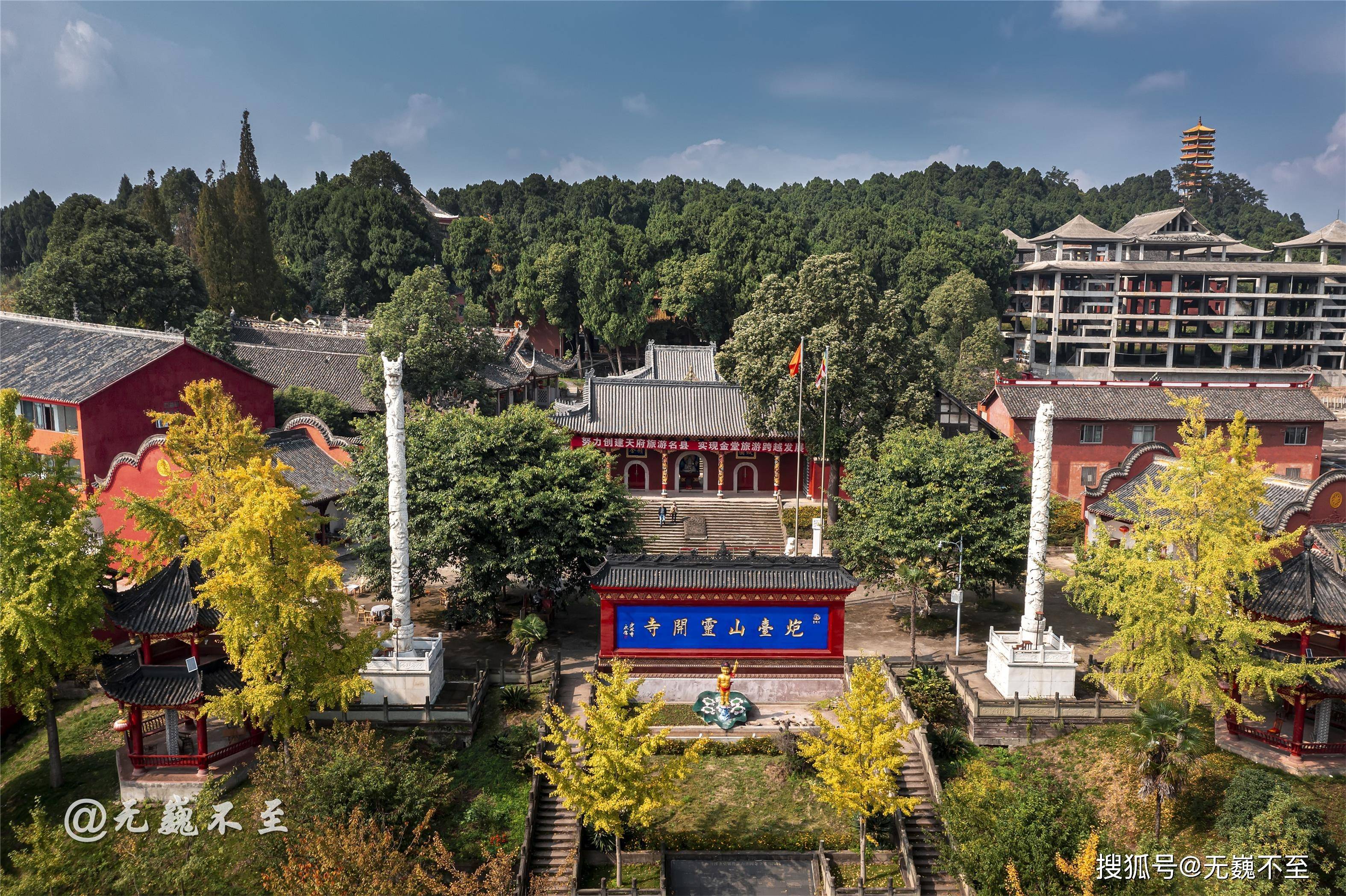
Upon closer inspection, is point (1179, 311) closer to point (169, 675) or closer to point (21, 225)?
point (169, 675)

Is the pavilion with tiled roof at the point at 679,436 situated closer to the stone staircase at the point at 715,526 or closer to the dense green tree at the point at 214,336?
the stone staircase at the point at 715,526

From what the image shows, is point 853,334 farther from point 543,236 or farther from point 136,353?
point 543,236

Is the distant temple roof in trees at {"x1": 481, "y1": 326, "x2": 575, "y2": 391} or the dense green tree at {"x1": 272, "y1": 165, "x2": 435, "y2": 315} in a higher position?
the dense green tree at {"x1": 272, "y1": 165, "x2": 435, "y2": 315}

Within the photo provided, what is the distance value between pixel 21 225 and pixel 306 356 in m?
69.8

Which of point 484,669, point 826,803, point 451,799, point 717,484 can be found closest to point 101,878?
point 451,799

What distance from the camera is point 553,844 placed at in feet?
65.1

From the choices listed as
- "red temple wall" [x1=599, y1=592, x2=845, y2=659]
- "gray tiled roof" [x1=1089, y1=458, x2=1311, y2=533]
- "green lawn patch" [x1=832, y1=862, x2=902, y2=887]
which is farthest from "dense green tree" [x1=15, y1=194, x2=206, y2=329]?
"gray tiled roof" [x1=1089, y1=458, x2=1311, y2=533]

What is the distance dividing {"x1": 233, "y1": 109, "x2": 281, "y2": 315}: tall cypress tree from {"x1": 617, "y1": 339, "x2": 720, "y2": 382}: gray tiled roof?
31436mm

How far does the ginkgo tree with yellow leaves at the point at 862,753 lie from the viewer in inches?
725

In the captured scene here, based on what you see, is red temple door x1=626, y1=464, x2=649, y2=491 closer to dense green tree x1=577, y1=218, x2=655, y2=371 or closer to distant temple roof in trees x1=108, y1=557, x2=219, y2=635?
distant temple roof in trees x1=108, y1=557, x2=219, y2=635

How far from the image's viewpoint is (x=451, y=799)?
20.6 m

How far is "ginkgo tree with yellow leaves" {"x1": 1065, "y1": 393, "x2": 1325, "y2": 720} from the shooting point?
1992 cm

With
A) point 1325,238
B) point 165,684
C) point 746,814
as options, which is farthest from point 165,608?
point 1325,238

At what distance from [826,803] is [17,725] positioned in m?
20.8
